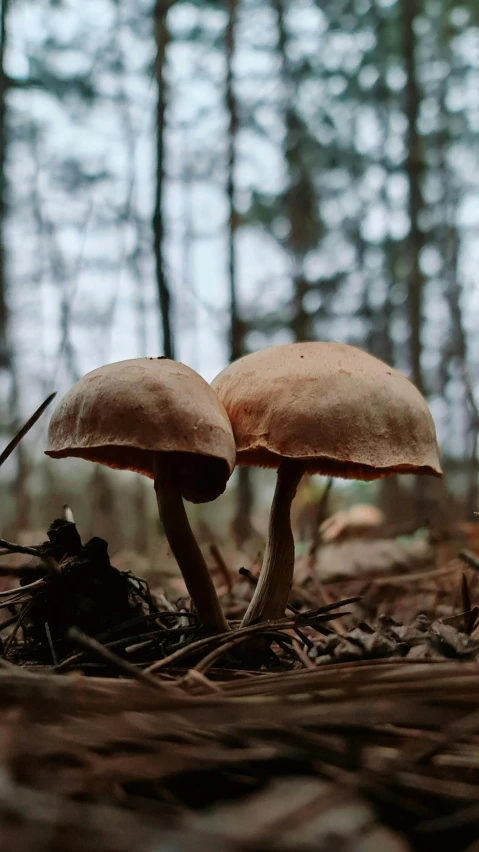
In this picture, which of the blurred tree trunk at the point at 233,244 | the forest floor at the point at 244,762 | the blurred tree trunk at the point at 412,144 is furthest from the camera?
the blurred tree trunk at the point at 412,144

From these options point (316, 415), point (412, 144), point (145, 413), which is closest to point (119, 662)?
point (145, 413)

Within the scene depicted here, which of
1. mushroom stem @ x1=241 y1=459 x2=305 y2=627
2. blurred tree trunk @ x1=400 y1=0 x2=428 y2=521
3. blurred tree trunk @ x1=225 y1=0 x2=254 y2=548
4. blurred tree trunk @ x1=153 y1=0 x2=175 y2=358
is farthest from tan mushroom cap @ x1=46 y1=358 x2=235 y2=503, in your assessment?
blurred tree trunk @ x1=400 y1=0 x2=428 y2=521

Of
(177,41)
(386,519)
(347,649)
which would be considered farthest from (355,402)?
(177,41)

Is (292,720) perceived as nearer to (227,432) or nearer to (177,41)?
(227,432)

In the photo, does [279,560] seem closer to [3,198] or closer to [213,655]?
[213,655]

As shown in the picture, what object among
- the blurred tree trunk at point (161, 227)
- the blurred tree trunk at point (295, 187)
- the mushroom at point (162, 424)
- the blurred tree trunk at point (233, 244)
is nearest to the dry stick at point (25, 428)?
the mushroom at point (162, 424)

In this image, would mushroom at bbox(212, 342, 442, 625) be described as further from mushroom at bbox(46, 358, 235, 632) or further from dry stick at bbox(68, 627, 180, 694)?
dry stick at bbox(68, 627, 180, 694)

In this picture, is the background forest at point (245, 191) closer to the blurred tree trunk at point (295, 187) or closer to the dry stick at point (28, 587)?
the blurred tree trunk at point (295, 187)
